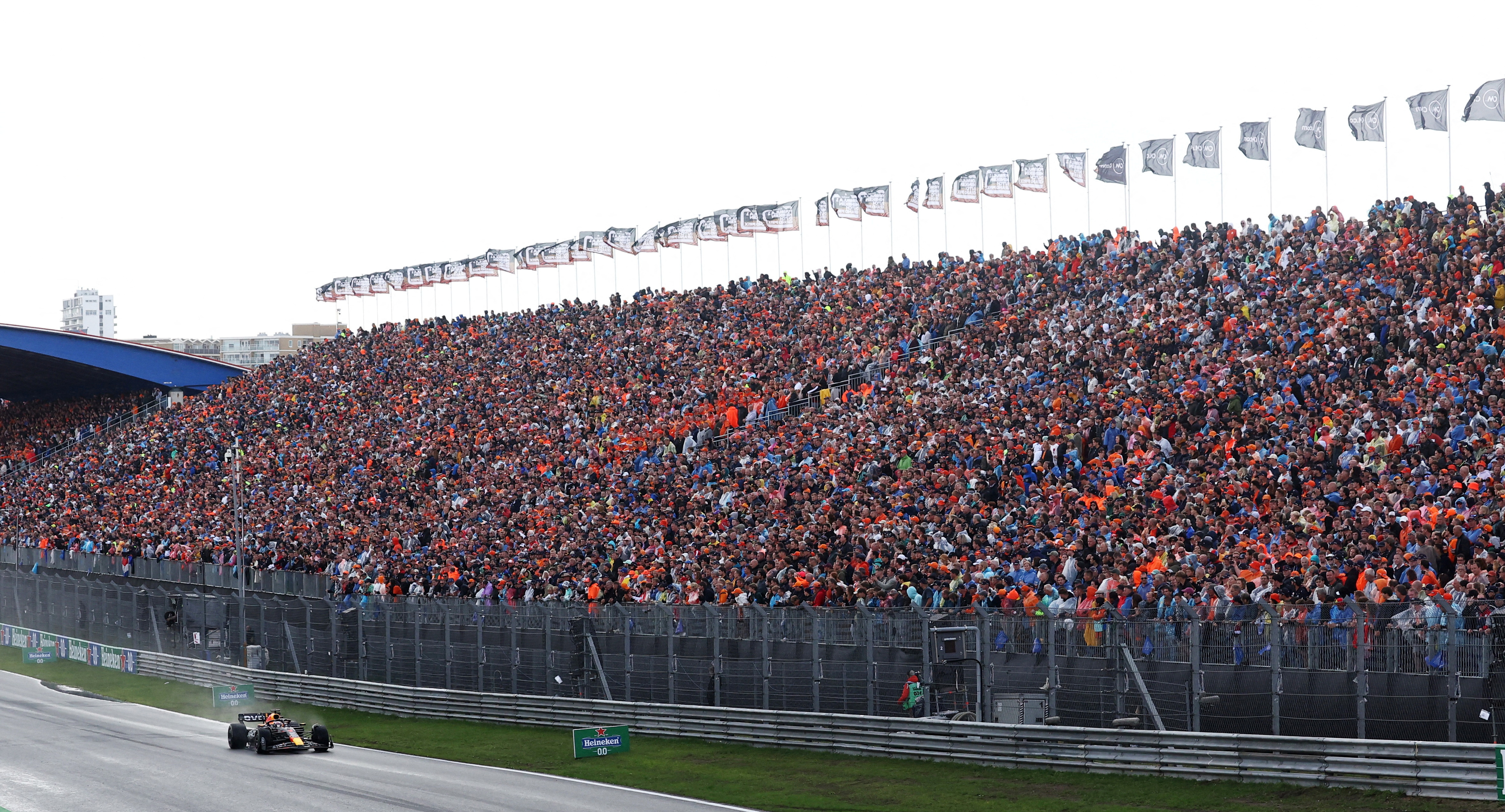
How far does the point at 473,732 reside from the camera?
2638 cm

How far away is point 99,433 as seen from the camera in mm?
66812

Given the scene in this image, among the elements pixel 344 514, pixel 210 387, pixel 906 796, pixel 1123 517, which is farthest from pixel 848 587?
pixel 210 387

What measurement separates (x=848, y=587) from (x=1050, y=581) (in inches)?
143

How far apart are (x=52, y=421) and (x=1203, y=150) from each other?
5567cm

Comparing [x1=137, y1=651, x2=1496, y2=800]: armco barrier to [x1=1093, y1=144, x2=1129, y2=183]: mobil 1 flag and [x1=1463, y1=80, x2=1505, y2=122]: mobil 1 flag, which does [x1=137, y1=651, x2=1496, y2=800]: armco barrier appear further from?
[x1=1093, y1=144, x2=1129, y2=183]: mobil 1 flag

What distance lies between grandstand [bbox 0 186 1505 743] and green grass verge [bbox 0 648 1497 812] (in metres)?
1.49

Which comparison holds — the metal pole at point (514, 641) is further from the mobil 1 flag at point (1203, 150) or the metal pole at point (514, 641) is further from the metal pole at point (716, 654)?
the mobil 1 flag at point (1203, 150)

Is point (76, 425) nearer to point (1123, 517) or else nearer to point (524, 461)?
point (524, 461)

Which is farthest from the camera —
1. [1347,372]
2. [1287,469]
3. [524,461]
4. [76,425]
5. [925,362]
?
[76,425]

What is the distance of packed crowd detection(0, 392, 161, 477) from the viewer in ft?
225

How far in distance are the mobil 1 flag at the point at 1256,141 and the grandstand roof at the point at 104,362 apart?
4633cm

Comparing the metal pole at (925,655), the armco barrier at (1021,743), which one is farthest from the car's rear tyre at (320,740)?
the metal pole at (925,655)

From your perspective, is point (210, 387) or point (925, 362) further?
point (210, 387)

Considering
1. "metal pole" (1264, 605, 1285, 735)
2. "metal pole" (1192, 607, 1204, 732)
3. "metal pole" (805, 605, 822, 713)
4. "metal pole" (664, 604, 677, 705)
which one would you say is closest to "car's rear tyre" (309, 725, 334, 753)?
"metal pole" (664, 604, 677, 705)
